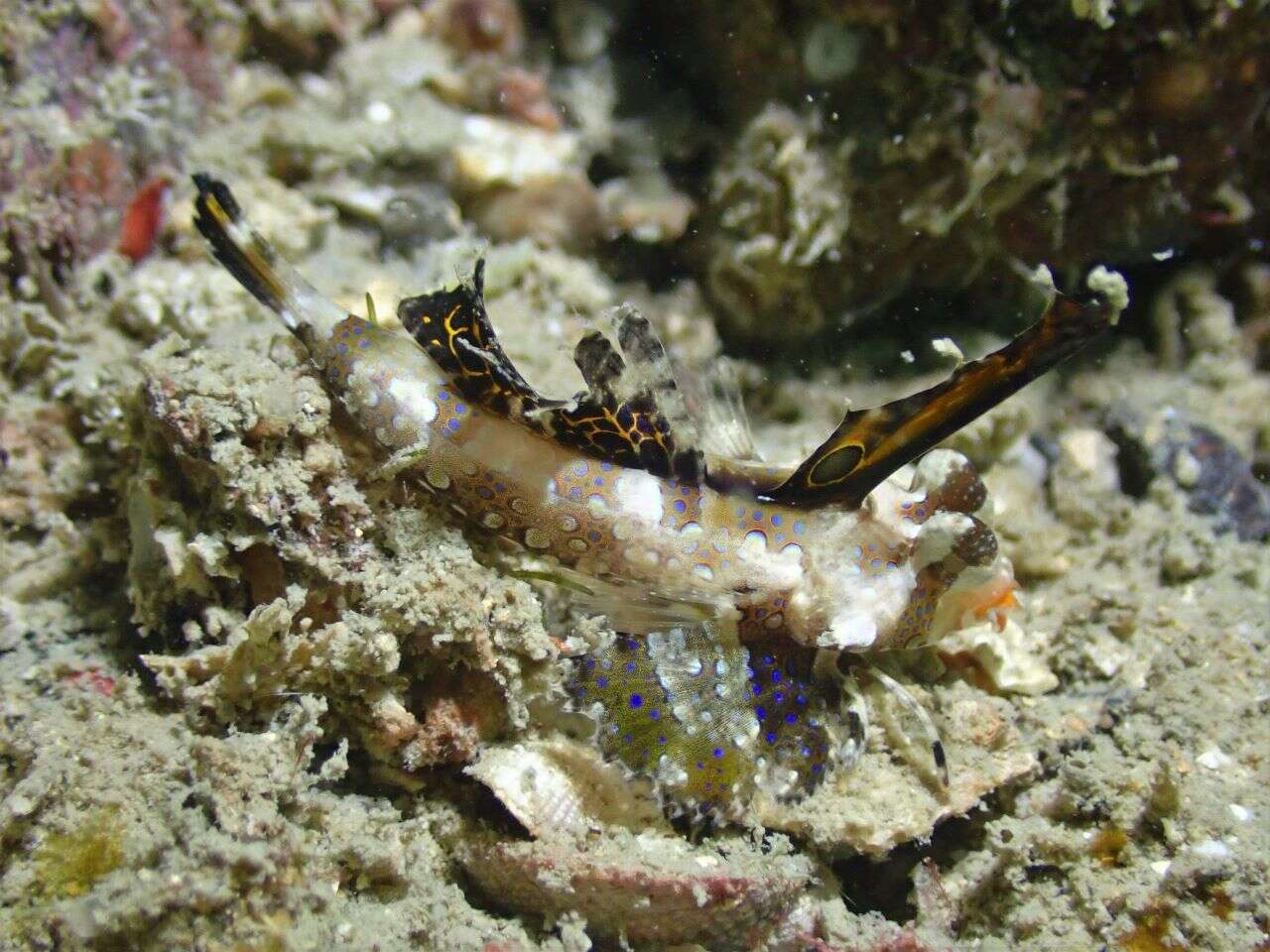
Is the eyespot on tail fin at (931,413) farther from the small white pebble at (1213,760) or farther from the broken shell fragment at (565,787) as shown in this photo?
the small white pebble at (1213,760)

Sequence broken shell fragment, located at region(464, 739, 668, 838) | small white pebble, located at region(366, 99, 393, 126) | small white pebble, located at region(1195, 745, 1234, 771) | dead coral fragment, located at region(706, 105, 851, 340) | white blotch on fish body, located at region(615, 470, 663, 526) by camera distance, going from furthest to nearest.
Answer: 1. small white pebble, located at region(366, 99, 393, 126)
2. dead coral fragment, located at region(706, 105, 851, 340)
3. small white pebble, located at region(1195, 745, 1234, 771)
4. white blotch on fish body, located at region(615, 470, 663, 526)
5. broken shell fragment, located at region(464, 739, 668, 838)

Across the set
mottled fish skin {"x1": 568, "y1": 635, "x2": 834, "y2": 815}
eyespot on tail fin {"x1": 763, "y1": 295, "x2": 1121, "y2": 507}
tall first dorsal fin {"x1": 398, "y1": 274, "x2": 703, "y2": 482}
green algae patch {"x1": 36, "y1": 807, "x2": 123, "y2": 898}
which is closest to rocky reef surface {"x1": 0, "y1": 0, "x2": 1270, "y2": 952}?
green algae patch {"x1": 36, "y1": 807, "x2": 123, "y2": 898}

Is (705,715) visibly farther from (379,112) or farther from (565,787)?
(379,112)

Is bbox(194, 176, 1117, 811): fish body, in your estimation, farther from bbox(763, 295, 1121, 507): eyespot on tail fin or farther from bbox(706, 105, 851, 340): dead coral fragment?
bbox(706, 105, 851, 340): dead coral fragment

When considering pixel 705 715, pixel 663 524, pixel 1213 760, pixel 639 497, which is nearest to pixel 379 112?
pixel 639 497

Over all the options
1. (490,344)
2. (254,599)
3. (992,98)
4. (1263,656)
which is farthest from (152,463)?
A: (1263,656)

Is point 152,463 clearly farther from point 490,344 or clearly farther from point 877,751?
point 877,751
